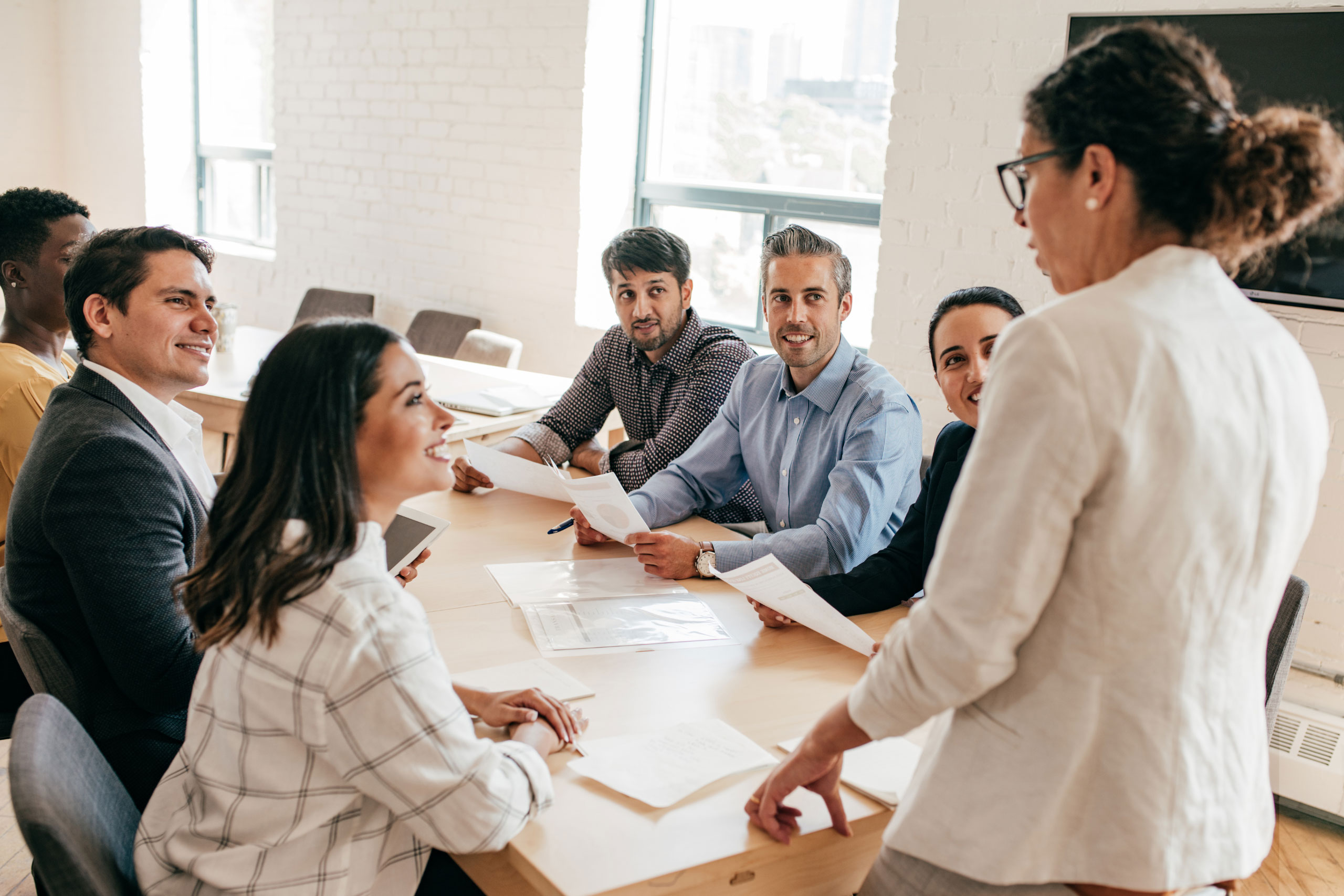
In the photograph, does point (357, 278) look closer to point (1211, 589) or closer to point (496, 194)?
point (496, 194)

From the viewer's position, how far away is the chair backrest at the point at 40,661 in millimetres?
1350

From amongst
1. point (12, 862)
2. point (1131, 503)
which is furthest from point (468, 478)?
point (1131, 503)

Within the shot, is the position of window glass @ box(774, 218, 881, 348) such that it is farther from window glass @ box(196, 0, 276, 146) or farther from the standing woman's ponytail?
window glass @ box(196, 0, 276, 146)

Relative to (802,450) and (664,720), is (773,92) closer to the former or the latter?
(802,450)

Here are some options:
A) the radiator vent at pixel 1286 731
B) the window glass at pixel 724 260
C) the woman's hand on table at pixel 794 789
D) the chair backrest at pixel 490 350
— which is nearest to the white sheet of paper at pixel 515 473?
the woman's hand on table at pixel 794 789

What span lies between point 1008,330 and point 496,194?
14.0ft

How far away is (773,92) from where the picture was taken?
420 centimetres

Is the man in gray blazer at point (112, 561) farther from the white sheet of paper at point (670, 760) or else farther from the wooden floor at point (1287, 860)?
the wooden floor at point (1287, 860)

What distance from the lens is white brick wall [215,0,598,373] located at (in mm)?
4559

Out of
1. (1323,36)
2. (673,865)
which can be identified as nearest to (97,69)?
(1323,36)

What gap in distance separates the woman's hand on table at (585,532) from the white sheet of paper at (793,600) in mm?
445

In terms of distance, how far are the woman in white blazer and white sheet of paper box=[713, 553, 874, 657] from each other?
0.66 m

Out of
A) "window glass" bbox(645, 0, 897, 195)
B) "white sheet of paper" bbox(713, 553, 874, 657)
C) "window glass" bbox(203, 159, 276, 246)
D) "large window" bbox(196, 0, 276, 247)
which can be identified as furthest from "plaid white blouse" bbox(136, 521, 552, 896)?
"window glass" bbox(203, 159, 276, 246)

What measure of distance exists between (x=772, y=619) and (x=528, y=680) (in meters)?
0.43
